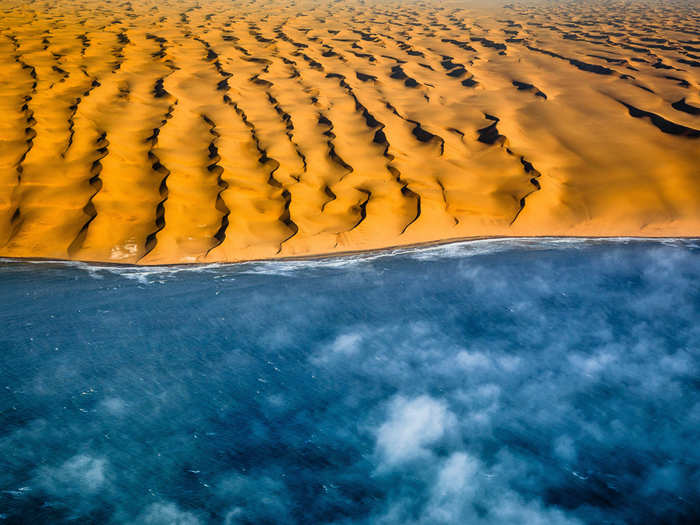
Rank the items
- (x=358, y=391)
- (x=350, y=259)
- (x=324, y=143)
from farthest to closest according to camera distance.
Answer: (x=324, y=143)
(x=350, y=259)
(x=358, y=391)

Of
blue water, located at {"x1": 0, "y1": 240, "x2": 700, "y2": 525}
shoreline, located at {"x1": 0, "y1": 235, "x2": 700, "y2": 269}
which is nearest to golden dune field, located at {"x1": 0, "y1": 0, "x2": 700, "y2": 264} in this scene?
shoreline, located at {"x1": 0, "y1": 235, "x2": 700, "y2": 269}

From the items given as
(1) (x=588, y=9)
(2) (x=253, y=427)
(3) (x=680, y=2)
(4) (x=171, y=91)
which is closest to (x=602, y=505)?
(2) (x=253, y=427)

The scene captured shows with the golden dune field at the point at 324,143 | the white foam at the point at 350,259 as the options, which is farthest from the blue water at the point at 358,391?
the golden dune field at the point at 324,143

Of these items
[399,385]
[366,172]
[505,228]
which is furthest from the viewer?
[366,172]

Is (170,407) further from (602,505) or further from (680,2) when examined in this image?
(680,2)

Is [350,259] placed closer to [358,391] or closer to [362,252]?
[362,252]

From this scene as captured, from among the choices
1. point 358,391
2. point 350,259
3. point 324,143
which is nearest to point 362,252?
point 350,259
